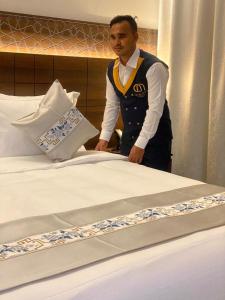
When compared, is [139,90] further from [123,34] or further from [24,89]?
[24,89]

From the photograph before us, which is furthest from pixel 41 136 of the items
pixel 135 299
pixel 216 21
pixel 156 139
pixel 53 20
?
pixel 216 21

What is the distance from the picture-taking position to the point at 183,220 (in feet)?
4.97

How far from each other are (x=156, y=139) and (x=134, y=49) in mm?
605

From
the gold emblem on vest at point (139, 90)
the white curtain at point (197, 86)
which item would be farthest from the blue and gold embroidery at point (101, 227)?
the white curtain at point (197, 86)

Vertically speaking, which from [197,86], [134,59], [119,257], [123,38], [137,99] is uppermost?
[123,38]

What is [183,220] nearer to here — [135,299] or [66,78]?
[135,299]

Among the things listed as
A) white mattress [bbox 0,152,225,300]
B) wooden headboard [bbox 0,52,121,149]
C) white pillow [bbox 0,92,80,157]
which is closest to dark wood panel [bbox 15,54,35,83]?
wooden headboard [bbox 0,52,121,149]

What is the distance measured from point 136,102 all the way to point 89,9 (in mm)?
1220

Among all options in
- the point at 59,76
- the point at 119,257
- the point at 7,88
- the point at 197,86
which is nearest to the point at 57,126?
the point at 7,88

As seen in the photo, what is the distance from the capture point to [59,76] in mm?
3357

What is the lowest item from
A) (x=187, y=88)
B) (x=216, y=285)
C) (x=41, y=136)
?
(x=216, y=285)

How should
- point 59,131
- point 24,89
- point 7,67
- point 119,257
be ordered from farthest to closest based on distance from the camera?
point 24,89 < point 7,67 < point 59,131 < point 119,257

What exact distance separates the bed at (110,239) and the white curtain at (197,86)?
1533 millimetres

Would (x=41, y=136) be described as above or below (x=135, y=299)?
above
